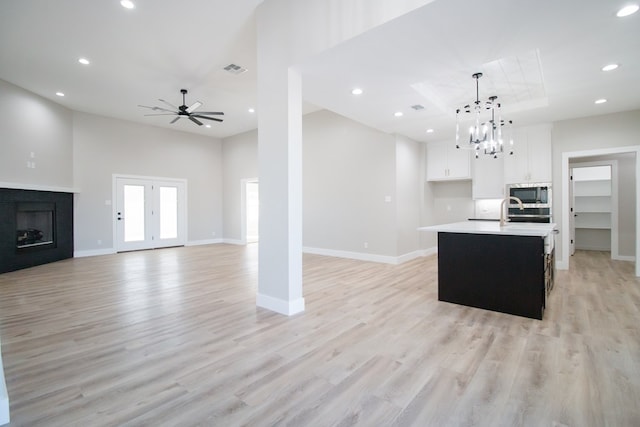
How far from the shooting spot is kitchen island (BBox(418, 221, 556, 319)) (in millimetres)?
3176

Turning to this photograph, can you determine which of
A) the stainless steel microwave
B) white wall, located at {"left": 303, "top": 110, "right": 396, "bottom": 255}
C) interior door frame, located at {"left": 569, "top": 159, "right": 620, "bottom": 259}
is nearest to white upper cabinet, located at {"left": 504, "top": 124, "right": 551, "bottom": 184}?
the stainless steel microwave

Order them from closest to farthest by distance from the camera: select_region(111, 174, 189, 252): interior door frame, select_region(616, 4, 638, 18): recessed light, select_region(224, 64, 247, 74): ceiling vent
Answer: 1. select_region(616, 4, 638, 18): recessed light
2. select_region(224, 64, 247, 74): ceiling vent
3. select_region(111, 174, 189, 252): interior door frame

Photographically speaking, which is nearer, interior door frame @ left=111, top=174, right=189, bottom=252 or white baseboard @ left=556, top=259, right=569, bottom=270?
white baseboard @ left=556, top=259, right=569, bottom=270

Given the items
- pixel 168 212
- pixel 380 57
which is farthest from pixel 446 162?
pixel 168 212

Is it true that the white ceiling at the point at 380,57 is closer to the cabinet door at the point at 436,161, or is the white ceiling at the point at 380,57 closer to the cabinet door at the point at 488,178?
the cabinet door at the point at 436,161

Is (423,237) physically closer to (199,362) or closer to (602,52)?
(602,52)

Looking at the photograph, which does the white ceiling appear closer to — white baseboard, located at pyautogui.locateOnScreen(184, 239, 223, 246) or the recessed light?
the recessed light

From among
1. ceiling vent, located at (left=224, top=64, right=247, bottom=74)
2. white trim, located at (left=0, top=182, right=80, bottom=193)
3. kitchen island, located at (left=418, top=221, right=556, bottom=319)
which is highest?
ceiling vent, located at (left=224, top=64, right=247, bottom=74)

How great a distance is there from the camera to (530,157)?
588 centimetres

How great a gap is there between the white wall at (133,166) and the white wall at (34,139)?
357 mm

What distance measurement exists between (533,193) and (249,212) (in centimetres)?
829

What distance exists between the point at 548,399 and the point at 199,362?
2.37m

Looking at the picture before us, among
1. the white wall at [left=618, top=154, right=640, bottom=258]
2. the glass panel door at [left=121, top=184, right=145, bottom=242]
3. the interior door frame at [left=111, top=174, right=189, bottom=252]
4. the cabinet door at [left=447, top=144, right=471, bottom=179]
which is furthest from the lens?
the glass panel door at [left=121, top=184, right=145, bottom=242]

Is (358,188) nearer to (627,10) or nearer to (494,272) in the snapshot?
(494,272)
